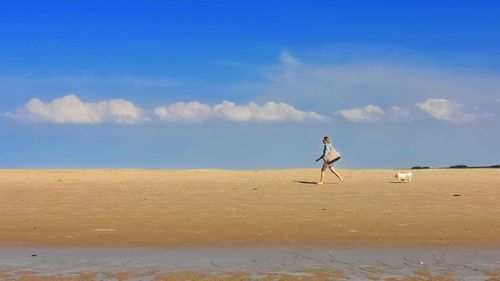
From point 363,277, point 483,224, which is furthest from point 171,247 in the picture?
point 483,224

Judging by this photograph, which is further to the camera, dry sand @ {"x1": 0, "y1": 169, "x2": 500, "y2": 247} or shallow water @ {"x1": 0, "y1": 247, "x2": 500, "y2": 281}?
dry sand @ {"x1": 0, "y1": 169, "x2": 500, "y2": 247}

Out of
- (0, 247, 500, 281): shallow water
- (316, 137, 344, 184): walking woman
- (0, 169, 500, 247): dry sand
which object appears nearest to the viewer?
(0, 247, 500, 281): shallow water

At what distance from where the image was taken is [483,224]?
44.3 ft

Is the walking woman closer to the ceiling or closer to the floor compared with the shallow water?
closer to the ceiling

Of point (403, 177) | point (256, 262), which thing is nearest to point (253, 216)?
point (256, 262)

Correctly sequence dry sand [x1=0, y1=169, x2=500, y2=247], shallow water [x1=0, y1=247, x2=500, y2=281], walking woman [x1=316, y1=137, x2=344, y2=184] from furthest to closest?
walking woman [x1=316, y1=137, x2=344, y2=184] → dry sand [x1=0, y1=169, x2=500, y2=247] → shallow water [x1=0, y1=247, x2=500, y2=281]

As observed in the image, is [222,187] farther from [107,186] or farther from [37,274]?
[37,274]

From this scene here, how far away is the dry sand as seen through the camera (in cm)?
1191

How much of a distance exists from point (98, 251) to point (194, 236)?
2.09m

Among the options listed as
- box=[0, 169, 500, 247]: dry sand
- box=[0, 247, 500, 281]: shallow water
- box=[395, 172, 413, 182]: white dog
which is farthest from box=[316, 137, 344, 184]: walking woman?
box=[0, 247, 500, 281]: shallow water

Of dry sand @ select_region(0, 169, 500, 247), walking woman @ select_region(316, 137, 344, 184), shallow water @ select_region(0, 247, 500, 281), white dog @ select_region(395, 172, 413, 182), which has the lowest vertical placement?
shallow water @ select_region(0, 247, 500, 281)

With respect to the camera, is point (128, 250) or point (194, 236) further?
point (194, 236)

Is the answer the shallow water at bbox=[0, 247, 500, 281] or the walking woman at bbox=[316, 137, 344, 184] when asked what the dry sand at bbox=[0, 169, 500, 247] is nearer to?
the shallow water at bbox=[0, 247, 500, 281]

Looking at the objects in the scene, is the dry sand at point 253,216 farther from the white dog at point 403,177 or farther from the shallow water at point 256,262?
the white dog at point 403,177
